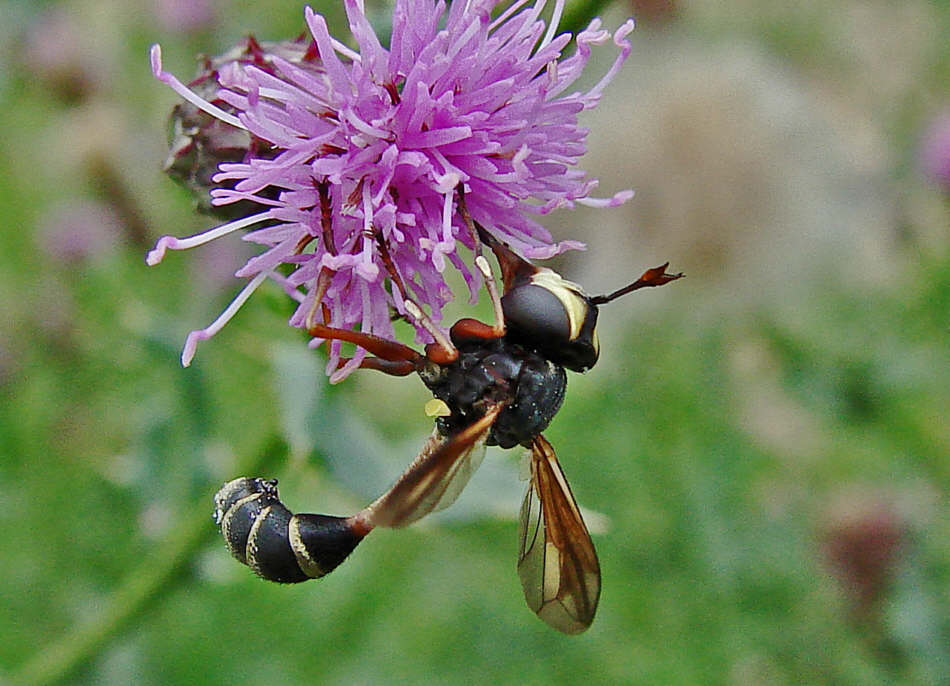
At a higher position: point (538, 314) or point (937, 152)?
point (538, 314)

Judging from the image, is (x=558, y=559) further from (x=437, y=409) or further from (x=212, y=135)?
(x=212, y=135)

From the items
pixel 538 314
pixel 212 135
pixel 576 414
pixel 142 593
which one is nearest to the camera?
pixel 538 314

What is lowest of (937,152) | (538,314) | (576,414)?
(576,414)

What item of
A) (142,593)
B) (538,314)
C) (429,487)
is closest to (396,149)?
(538,314)

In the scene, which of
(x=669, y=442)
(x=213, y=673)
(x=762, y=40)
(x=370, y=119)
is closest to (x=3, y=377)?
(x=213, y=673)

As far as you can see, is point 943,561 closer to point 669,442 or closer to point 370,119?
point 669,442

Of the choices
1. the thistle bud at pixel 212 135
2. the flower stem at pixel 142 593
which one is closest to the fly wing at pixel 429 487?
the thistle bud at pixel 212 135

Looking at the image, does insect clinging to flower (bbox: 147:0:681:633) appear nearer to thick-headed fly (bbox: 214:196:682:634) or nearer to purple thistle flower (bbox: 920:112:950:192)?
thick-headed fly (bbox: 214:196:682:634)
